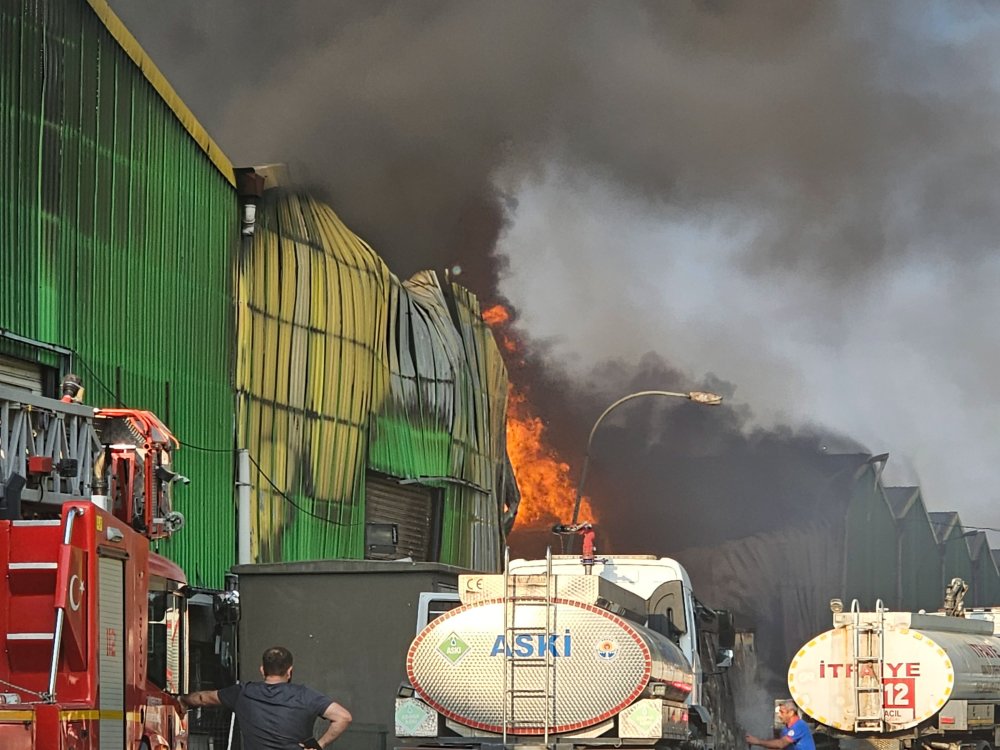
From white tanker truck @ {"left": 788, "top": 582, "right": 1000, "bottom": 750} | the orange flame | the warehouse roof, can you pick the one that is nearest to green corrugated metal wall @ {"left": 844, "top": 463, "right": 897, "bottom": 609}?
the orange flame

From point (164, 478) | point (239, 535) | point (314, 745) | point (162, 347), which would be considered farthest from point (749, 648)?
point (314, 745)

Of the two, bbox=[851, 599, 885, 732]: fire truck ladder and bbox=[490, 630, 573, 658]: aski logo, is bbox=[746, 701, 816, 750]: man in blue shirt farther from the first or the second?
bbox=[851, 599, 885, 732]: fire truck ladder

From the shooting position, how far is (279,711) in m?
9.62

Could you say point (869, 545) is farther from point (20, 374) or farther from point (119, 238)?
point (20, 374)

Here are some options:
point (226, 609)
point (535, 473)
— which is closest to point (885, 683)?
point (226, 609)

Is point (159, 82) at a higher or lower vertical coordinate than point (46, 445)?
higher

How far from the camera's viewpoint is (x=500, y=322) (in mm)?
47031

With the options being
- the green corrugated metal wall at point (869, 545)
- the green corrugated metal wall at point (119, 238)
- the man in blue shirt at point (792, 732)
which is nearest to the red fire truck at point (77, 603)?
the man in blue shirt at point (792, 732)

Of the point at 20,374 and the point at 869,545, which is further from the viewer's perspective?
the point at 869,545

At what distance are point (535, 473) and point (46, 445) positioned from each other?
33.8 meters

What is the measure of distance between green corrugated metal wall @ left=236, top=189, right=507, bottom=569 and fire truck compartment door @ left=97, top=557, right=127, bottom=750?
49.9 feet

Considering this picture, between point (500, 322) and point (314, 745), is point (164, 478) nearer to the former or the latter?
point (314, 745)

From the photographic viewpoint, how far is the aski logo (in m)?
14.2

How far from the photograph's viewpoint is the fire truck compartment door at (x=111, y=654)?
10.9 metres
